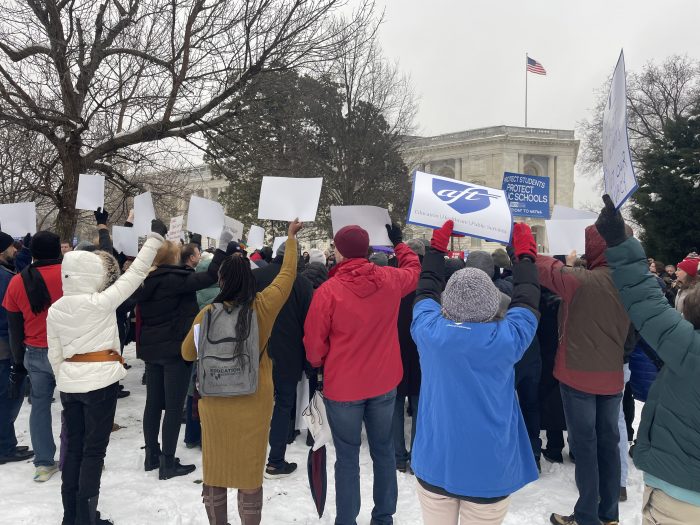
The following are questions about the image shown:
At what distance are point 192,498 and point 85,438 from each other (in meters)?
0.98

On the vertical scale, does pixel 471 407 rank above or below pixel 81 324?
below

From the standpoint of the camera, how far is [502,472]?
226 centimetres

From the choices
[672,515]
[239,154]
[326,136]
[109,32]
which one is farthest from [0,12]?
[326,136]

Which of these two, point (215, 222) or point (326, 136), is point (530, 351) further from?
point (326, 136)

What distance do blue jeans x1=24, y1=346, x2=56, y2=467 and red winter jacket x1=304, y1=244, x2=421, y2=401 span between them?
2526mm

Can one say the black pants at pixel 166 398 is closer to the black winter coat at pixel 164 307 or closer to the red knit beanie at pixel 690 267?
the black winter coat at pixel 164 307

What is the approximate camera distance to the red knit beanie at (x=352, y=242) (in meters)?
3.24

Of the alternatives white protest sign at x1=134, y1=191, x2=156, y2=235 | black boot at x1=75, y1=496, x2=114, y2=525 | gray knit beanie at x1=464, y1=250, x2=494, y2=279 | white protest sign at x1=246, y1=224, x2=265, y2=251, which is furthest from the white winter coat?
white protest sign at x1=246, y1=224, x2=265, y2=251

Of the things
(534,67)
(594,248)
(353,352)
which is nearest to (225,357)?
(353,352)

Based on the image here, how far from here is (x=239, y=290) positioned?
303 cm

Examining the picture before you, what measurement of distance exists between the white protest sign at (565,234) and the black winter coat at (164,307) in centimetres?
282

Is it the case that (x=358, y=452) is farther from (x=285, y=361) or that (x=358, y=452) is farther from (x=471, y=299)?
(x=471, y=299)

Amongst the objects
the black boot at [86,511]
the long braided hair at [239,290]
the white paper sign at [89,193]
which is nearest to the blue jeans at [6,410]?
the black boot at [86,511]

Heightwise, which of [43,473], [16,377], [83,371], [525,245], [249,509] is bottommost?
[43,473]
